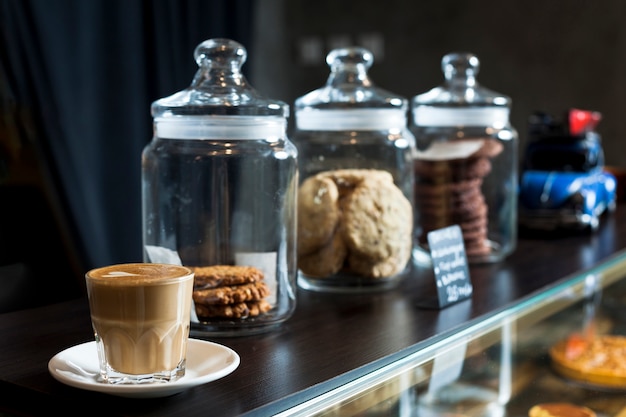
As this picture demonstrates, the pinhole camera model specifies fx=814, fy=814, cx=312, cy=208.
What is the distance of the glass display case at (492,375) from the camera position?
0.79 metres

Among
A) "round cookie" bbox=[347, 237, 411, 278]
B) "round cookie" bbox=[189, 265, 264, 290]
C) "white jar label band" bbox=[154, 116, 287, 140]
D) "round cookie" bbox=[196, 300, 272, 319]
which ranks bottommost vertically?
"round cookie" bbox=[347, 237, 411, 278]

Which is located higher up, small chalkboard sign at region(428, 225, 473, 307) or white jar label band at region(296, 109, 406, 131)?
white jar label band at region(296, 109, 406, 131)

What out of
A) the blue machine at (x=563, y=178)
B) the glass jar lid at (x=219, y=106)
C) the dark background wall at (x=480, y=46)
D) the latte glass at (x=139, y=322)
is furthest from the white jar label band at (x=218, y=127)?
the dark background wall at (x=480, y=46)

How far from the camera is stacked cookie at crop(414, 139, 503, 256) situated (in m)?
1.40

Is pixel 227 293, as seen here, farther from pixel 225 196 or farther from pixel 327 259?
pixel 327 259

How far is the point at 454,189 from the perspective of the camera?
1.40m

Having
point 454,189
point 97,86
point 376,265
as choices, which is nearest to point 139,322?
point 376,265

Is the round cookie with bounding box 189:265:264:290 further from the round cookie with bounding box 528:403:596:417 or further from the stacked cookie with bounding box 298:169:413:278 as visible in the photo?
the round cookie with bounding box 528:403:596:417

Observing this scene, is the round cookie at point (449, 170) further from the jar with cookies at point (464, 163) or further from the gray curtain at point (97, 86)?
the gray curtain at point (97, 86)

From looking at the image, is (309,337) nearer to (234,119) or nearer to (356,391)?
(356,391)

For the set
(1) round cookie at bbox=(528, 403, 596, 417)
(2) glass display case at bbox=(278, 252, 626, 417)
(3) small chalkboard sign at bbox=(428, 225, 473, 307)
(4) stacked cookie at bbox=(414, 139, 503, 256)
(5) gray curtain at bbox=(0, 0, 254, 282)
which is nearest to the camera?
(2) glass display case at bbox=(278, 252, 626, 417)

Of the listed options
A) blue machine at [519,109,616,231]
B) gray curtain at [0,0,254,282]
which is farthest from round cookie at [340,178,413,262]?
gray curtain at [0,0,254,282]

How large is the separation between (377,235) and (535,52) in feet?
9.54

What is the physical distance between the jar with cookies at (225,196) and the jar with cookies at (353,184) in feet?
0.41
